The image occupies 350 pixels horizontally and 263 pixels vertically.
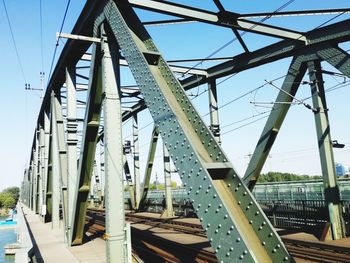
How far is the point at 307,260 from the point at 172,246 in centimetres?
519

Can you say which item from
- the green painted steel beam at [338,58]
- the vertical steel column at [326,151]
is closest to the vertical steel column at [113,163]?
the green painted steel beam at [338,58]

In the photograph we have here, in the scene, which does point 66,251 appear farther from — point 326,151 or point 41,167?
point 41,167

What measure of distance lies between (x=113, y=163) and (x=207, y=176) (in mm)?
4437

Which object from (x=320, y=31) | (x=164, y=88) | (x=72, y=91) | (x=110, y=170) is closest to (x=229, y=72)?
(x=320, y=31)

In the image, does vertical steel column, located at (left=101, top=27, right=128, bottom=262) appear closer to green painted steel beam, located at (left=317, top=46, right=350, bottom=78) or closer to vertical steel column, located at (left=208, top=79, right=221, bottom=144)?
green painted steel beam, located at (left=317, top=46, right=350, bottom=78)

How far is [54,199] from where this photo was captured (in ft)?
57.8

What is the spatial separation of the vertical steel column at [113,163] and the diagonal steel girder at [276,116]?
734 centimetres

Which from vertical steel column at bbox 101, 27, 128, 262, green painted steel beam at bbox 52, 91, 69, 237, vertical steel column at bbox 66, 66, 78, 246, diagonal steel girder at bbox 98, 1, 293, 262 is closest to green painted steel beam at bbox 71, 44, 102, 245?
vertical steel column at bbox 101, 27, 128, 262

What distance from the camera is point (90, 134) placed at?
988 centimetres

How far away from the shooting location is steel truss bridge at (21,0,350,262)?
3.47m

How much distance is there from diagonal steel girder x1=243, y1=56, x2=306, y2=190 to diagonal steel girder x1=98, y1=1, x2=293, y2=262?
857 centimetres

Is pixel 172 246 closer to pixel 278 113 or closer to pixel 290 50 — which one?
pixel 278 113

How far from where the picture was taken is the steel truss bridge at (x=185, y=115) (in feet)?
11.4

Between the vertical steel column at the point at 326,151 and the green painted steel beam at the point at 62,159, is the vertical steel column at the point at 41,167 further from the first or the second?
the vertical steel column at the point at 326,151
